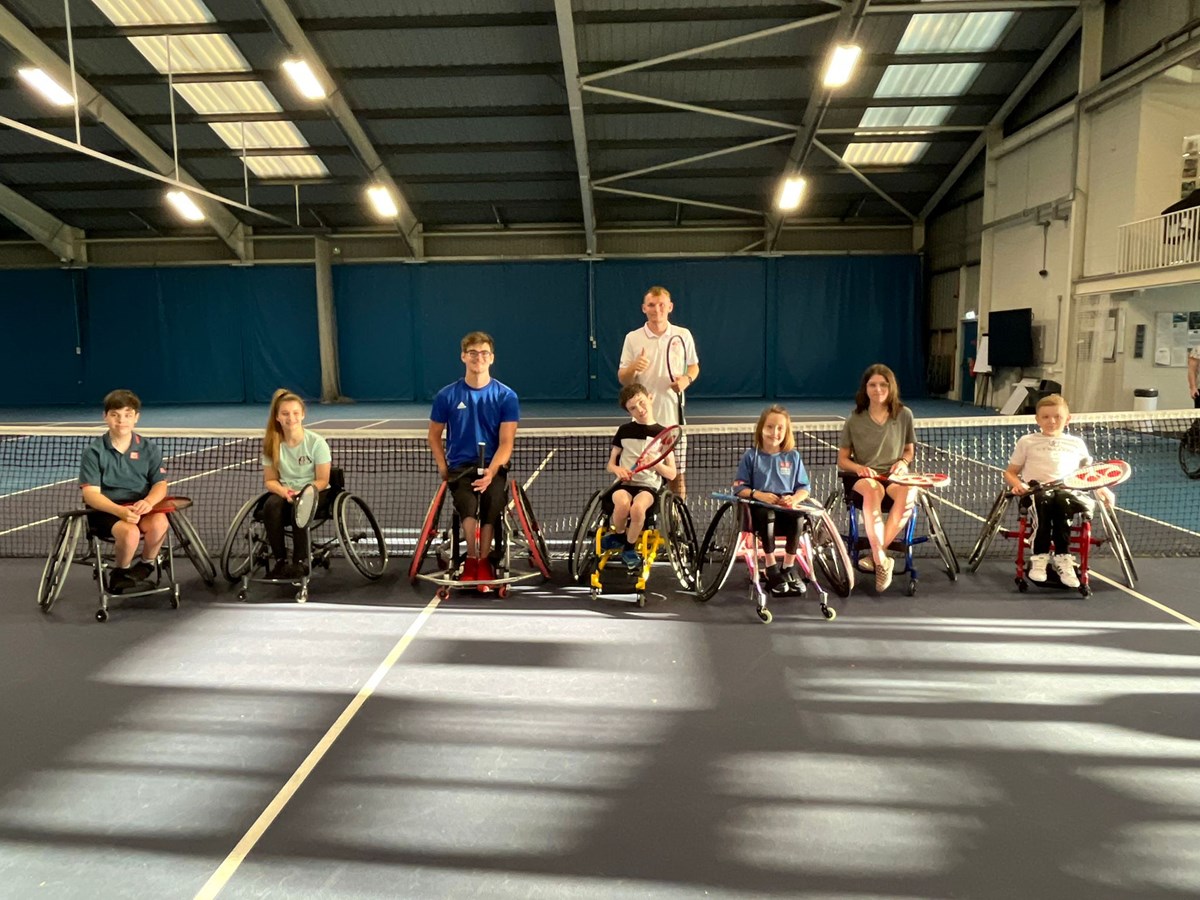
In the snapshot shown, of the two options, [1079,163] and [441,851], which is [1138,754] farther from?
[1079,163]

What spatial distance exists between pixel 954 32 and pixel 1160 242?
4.20 metres

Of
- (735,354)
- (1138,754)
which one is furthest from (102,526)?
(735,354)

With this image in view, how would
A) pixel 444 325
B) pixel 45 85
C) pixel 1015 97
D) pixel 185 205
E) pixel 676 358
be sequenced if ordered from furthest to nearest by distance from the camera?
pixel 444 325, pixel 185 205, pixel 1015 97, pixel 45 85, pixel 676 358

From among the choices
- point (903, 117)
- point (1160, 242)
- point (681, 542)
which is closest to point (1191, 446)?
point (1160, 242)

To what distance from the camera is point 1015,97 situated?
13016mm

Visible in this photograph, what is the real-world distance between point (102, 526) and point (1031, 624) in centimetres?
443

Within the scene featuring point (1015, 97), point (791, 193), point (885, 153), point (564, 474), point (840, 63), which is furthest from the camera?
point (885, 153)

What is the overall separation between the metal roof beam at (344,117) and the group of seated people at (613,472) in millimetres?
8286

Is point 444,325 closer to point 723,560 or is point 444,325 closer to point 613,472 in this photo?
point 613,472

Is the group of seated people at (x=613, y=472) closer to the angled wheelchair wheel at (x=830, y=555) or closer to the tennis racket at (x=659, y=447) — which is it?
the tennis racket at (x=659, y=447)

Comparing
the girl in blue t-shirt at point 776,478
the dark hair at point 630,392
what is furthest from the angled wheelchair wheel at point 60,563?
the girl in blue t-shirt at point 776,478

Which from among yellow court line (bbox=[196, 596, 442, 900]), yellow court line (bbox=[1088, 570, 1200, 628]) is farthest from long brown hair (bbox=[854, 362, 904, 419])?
yellow court line (bbox=[196, 596, 442, 900])

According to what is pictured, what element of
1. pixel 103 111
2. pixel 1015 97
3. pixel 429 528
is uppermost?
pixel 1015 97

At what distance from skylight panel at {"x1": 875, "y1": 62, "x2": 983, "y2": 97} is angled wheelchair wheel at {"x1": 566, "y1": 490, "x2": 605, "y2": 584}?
35.5ft
